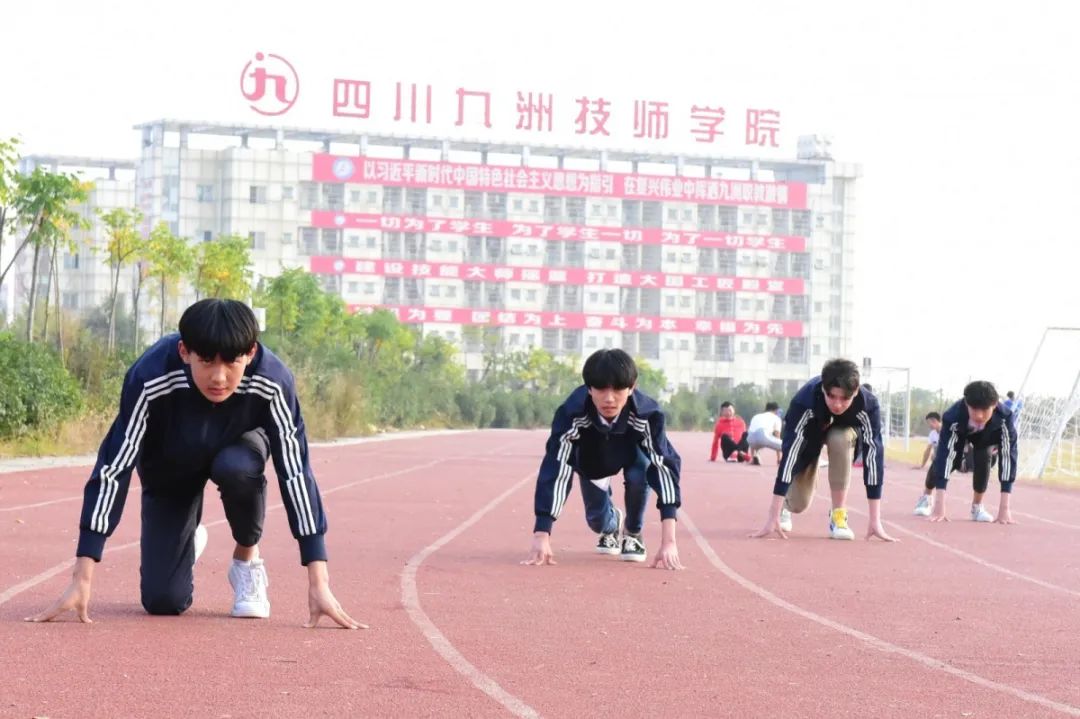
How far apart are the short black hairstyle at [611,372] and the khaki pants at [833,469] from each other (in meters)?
4.07

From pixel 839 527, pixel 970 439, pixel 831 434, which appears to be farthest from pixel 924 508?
pixel 831 434

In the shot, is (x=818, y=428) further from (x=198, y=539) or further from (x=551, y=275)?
(x=551, y=275)

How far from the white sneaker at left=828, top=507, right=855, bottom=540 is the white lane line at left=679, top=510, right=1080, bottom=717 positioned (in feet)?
8.65

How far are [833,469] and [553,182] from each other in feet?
343

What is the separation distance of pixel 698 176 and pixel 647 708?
117m

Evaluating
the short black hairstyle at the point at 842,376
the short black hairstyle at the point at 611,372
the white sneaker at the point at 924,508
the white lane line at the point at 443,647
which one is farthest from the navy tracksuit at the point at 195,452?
the white sneaker at the point at 924,508

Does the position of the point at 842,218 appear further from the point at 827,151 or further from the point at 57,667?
the point at 57,667

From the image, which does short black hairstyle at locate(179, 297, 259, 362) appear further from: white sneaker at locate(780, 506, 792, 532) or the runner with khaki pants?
white sneaker at locate(780, 506, 792, 532)

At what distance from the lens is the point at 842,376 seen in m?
13.2

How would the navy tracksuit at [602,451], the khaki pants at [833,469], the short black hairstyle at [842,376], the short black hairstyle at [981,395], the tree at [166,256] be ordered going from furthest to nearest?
1. the tree at [166,256]
2. the short black hairstyle at [981,395]
3. the khaki pants at [833,469]
4. the short black hairstyle at [842,376]
5. the navy tracksuit at [602,451]

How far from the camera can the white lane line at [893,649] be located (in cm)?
629

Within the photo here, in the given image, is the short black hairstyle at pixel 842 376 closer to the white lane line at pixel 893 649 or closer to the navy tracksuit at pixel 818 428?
the navy tracksuit at pixel 818 428

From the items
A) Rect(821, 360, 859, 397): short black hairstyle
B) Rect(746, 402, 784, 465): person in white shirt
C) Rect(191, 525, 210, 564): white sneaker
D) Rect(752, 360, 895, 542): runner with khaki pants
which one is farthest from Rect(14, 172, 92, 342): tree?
Rect(191, 525, 210, 564): white sneaker

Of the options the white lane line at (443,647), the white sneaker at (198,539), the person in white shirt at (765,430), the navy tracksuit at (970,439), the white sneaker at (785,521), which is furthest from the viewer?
the person in white shirt at (765,430)
